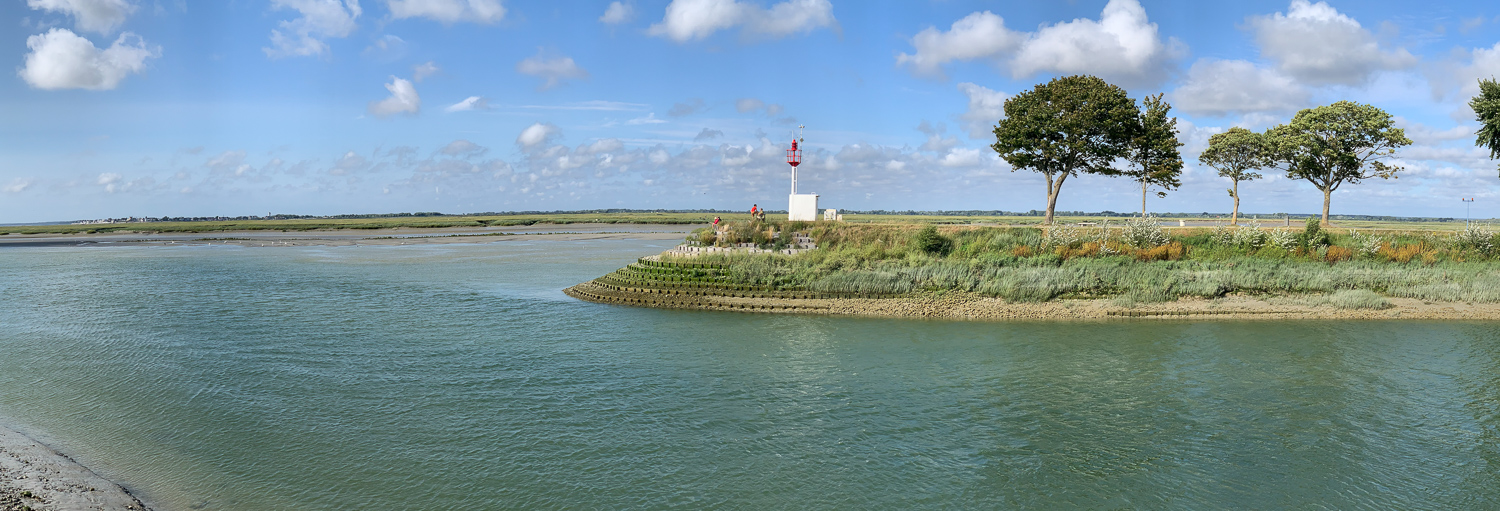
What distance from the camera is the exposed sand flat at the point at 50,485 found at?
30.8 feet

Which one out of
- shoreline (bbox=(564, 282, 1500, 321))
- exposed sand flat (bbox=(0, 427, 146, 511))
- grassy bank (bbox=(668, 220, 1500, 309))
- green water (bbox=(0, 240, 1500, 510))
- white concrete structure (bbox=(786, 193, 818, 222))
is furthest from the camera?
white concrete structure (bbox=(786, 193, 818, 222))

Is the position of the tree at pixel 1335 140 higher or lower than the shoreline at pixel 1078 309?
higher

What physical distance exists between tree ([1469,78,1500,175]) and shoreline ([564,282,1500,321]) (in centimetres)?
1513

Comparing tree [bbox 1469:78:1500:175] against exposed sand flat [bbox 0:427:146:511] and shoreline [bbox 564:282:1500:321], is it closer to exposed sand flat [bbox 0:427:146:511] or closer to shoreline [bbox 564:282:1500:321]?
shoreline [bbox 564:282:1500:321]

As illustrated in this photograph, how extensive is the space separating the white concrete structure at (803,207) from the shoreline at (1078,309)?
979 centimetres

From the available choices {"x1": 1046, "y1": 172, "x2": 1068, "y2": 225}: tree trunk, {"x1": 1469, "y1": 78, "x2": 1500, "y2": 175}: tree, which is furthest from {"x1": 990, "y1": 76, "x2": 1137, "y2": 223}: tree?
{"x1": 1469, "y1": 78, "x2": 1500, "y2": 175}: tree

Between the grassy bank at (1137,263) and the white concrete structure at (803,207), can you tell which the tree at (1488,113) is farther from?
the white concrete structure at (803,207)

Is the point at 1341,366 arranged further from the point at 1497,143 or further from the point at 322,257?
the point at 322,257

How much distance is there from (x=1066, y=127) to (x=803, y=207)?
15.1m

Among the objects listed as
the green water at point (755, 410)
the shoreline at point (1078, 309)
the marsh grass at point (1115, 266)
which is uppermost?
the marsh grass at point (1115, 266)

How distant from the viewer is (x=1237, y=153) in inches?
1794

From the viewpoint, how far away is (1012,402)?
14727 millimetres

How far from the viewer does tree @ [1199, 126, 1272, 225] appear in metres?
44.3

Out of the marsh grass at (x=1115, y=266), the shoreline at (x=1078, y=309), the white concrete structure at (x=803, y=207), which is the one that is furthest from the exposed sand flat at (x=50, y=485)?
the white concrete structure at (x=803, y=207)
